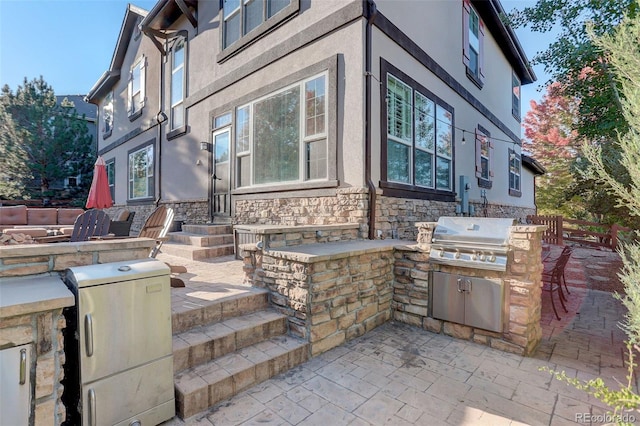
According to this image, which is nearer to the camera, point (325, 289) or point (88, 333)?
point (88, 333)

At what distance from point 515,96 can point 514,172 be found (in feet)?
10.7

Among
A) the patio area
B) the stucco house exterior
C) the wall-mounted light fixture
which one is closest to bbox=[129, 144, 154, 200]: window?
the stucco house exterior

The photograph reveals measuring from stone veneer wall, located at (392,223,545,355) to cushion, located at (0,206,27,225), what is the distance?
1164 cm

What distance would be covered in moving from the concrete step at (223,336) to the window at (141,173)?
29.3ft

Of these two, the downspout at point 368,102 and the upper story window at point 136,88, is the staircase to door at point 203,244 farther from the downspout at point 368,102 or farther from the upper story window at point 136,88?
the upper story window at point 136,88

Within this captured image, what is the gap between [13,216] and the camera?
8992 millimetres

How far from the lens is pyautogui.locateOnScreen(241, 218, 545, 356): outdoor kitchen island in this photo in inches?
125

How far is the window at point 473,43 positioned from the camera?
8102 mm

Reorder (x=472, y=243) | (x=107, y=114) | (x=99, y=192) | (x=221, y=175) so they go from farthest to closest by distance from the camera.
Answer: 1. (x=107, y=114)
2. (x=221, y=175)
3. (x=99, y=192)
4. (x=472, y=243)

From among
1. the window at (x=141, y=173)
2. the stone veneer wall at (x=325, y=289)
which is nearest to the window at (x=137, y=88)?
the window at (x=141, y=173)

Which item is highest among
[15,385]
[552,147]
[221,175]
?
[552,147]

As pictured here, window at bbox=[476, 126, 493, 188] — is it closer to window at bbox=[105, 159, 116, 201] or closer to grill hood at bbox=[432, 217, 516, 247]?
grill hood at bbox=[432, 217, 516, 247]

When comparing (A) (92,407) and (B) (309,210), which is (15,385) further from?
(B) (309,210)

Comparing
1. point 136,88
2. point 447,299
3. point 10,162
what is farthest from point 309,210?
point 10,162
